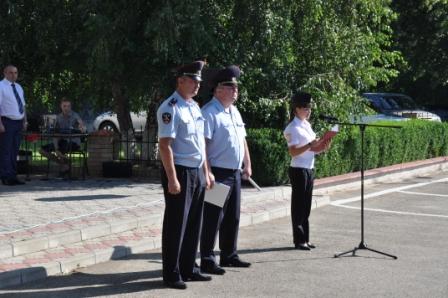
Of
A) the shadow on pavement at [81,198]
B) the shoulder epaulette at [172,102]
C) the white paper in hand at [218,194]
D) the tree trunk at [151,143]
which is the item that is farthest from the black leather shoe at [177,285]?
the tree trunk at [151,143]

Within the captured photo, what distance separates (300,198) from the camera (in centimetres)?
852

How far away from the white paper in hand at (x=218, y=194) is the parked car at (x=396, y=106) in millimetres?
16175

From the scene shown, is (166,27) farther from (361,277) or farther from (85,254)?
(361,277)

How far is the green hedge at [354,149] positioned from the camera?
12789mm

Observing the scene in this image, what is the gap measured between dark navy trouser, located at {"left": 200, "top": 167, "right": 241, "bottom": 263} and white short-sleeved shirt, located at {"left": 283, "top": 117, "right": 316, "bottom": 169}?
1.05 metres

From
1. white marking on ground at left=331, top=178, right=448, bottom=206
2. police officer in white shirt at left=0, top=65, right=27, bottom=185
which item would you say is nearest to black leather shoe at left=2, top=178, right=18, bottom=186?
police officer in white shirt at left=0, top=65, right=27, bottom=185

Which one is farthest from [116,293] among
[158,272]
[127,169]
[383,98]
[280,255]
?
[383,98]

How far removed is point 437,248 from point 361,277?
183 centimetres

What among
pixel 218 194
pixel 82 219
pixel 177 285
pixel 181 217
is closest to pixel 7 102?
pixel 82 219

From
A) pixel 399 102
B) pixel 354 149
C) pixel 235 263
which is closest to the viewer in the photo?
pixel 235 263

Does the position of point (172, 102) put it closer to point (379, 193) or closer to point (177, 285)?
point (177, 285)

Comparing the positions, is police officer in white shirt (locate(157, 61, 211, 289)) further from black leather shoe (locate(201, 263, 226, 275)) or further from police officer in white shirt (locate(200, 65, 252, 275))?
black leather shoe (locate(201, 263, 226, 275))

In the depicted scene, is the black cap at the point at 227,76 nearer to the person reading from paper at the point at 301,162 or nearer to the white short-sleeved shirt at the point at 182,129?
the white short-sleeved shirt at the point at 182,129

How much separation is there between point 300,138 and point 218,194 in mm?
1495
